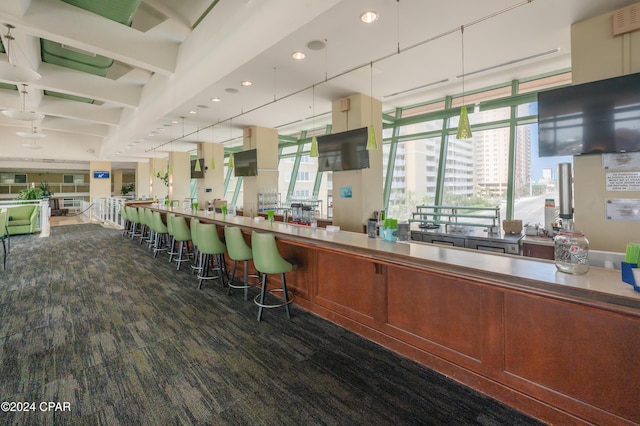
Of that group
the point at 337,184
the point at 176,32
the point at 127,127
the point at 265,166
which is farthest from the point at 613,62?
the point at 127,127

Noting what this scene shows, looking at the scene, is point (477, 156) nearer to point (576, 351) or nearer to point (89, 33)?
point (576, 351)

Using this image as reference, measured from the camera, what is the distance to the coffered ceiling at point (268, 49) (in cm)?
325

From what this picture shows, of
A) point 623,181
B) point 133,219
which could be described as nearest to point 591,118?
point 623,181

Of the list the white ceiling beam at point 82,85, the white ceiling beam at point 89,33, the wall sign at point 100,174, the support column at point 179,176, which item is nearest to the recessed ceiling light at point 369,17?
the white ceiling beam at point 89,33

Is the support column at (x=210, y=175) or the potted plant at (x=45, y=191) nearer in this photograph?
the support column at (x=210, y=175)

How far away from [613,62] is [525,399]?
132 inches

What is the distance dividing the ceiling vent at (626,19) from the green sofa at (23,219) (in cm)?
1370

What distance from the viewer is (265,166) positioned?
326 inches

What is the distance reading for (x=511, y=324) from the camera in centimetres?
208

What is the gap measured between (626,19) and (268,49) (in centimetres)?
377

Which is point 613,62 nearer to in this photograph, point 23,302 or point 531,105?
point 531,105

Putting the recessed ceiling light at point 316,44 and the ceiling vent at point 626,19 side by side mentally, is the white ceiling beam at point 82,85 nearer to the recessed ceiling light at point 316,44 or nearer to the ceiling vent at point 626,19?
the recessed ceiling light at point 316,44

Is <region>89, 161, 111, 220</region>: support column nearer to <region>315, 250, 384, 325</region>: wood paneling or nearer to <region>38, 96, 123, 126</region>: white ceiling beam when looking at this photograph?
<region>38, 96, 123, 126</region>: white ceiling beam

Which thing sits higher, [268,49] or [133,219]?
[268,49]
